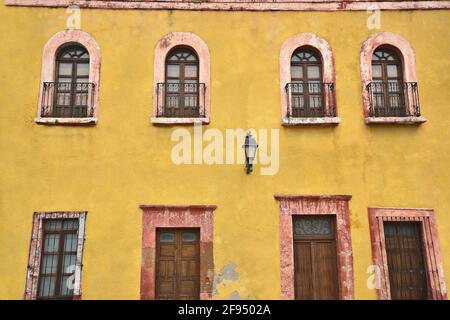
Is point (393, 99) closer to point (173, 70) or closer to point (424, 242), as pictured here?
point (424, 242)

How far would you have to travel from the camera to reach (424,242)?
908 cm

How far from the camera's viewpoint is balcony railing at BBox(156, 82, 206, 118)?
9578mm

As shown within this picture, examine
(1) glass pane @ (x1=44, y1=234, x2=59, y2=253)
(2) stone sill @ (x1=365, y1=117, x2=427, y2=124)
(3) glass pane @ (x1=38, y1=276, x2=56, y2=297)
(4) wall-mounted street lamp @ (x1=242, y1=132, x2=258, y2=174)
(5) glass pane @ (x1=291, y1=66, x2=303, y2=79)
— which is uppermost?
(5) glass pane @ (x1=291, y1=66, x2=303, y2=79)

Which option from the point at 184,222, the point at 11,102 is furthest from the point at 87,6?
the point at 184,222

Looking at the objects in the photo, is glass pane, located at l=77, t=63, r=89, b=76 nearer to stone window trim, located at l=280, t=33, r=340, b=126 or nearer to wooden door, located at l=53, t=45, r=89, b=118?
wooden door, located at l=53, t=45, r=89, b=118

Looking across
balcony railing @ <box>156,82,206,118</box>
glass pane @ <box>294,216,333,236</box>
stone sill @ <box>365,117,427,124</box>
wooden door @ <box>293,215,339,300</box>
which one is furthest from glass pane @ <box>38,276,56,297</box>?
stone sill @ <box>365,117,427,124</box>

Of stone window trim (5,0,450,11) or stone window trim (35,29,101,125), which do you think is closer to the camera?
stone window trim (35,29,101,125)

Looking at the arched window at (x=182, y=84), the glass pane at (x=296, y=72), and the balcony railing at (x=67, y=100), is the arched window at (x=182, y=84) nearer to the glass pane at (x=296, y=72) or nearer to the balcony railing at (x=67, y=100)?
the balcony railing at (x=67, y=100)

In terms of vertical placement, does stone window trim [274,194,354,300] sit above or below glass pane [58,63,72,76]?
below

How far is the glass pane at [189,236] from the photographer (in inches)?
363

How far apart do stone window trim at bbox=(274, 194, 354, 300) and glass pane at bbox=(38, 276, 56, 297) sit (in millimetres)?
4223

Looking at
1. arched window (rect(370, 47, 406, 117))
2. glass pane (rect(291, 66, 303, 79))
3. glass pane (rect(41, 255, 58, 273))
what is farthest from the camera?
glass pane (rect(291, 66, 303, 79))

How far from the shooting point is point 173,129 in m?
9.46
